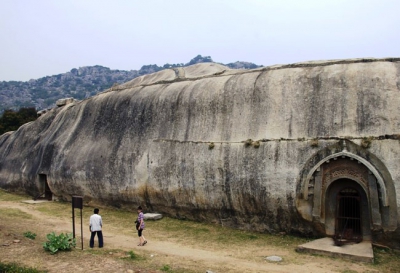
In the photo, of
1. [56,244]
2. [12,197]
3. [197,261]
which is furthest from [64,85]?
[197,261]

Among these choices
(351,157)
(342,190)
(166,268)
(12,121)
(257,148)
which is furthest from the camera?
(12,121)

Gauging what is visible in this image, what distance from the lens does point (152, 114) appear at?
16.6 m

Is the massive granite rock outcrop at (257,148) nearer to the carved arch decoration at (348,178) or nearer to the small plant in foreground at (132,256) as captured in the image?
the carved arch decoration at (348,178)

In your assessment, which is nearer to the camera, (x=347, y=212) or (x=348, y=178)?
(x=348, y=178)

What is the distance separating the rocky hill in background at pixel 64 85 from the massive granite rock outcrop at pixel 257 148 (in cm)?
7841

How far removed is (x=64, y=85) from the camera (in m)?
119

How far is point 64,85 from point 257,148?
115445 millimetres

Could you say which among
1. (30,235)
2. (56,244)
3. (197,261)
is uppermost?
(56,244)

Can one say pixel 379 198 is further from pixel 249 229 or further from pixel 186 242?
pixel 186 242

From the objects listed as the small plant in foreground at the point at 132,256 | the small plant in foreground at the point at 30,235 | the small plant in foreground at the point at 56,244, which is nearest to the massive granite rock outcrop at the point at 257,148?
the small plant in foreground at the point at 132,256

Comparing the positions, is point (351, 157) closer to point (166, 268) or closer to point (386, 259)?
point (386, 259)

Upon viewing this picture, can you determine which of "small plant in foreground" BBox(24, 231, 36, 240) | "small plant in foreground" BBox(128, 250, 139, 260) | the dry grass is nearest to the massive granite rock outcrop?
the dry grass

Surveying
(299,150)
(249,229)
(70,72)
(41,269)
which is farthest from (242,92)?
(70,72)

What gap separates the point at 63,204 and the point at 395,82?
15010 mm
